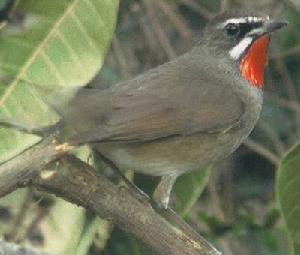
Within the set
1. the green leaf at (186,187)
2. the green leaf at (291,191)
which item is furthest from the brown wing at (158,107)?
the green leaf at (291,191)

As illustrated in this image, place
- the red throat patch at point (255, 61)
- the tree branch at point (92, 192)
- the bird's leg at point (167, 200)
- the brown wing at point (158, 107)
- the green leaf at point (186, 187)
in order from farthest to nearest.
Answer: the red throat patch at point (255, 61) < the green leaf at point (186, 187) < the bird's leg at point (167, 200) < the brown wing at point (158, 107) < the tree branch at point (92, 192)

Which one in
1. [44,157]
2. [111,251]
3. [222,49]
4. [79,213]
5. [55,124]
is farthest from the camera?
[222,49]

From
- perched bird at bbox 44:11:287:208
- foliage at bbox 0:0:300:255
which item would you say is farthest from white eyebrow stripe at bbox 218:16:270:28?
foliage at bbox 0:0:300:255

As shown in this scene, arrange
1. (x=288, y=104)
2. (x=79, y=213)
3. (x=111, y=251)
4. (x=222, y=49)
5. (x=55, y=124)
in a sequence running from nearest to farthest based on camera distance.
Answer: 1. (x=55, y=124)
2. (x=79, y=213)
3. (x=111, y=251)
4. (x=222, y=49)
5. (x=288, y=104)

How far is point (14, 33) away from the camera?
378 cm

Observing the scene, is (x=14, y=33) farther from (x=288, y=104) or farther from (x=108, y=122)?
(x=288, y=104)

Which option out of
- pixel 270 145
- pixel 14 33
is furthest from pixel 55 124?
pixel 270 145

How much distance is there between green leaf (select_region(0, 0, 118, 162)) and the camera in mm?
3736

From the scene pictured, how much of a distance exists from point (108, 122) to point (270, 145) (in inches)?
85.4

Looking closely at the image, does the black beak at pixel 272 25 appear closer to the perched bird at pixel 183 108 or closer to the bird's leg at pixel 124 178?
the perched bird at pixel 183 108

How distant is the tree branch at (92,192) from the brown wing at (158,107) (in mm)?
106

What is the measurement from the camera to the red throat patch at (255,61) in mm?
4281

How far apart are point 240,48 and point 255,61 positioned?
8cm

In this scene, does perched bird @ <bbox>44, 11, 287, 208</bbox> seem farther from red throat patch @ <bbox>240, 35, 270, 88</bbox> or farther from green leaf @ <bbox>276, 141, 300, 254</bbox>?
green leaf @ <bbox>276, 141, 300, 254</bbox>
